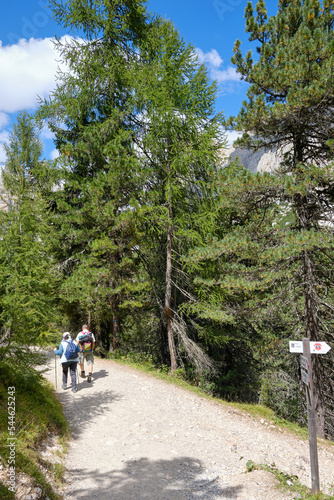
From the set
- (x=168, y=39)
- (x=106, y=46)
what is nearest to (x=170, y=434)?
(x=168, y=39)

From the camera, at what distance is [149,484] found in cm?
487

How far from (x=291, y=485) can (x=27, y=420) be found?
4.27 m

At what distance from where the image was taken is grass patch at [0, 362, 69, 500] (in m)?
4.26

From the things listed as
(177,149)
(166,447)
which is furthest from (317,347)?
(177,149)

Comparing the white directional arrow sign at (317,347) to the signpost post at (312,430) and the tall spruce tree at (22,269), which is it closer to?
the signpost post at (312,430)

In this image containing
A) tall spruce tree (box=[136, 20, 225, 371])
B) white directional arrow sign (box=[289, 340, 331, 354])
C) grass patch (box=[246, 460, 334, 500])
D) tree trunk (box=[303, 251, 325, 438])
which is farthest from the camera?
tall spruce tree (box=[136, 20, 225, 371])

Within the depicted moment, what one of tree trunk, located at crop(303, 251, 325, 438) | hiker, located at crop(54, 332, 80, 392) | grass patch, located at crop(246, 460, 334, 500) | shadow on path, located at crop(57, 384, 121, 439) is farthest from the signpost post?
hiker, located at crop(54, 332, 80, 392)

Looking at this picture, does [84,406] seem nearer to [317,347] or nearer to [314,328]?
[317,347]

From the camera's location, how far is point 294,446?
25.0 feet

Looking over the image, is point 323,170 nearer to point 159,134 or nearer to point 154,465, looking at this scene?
point 159,134

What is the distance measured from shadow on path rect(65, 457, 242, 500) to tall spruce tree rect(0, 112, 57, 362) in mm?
2185

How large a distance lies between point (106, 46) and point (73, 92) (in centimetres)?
226

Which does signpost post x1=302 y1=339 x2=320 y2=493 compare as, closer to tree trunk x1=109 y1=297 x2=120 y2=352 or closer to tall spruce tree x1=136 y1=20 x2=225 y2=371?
tall spruce tree x1=136 y1=20 x2=225 y2=371

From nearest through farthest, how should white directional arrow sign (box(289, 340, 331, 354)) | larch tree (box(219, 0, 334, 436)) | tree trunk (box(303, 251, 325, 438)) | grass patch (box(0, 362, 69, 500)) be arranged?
grass patch (box(0, 362, 69, 500)) → white directional arrow sign (box(289, 340, 331, 354)) → larch tree (box(219, 0, 334, 436)) → tree trunk (box(303, 251, 325, 438))
